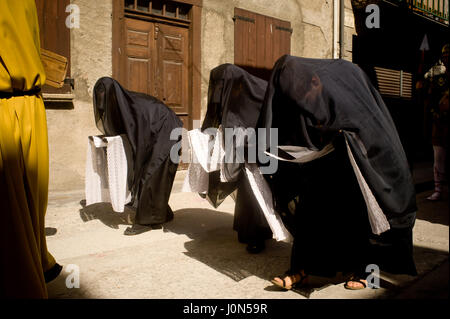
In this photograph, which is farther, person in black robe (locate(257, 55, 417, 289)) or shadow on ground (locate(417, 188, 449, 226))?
shadow on ground (locate(417, 188, 449, 226))

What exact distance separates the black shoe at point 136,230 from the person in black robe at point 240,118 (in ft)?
3.16

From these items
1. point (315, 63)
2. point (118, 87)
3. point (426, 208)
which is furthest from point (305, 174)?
point (426, 208)

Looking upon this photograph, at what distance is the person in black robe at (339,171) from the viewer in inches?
110

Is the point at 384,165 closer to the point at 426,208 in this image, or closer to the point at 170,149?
the point at 170,149

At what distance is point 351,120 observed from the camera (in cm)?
Answer: 278

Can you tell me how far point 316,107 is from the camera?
2.81m

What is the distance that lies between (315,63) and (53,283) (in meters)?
2.36

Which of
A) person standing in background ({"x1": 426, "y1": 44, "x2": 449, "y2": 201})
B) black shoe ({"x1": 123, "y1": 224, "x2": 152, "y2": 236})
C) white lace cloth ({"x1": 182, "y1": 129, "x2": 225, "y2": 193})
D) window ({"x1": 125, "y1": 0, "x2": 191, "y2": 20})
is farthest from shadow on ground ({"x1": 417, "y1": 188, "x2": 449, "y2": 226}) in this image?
window ({"x1": 125, "y1": 0, "x2": 191, "y2": 20})

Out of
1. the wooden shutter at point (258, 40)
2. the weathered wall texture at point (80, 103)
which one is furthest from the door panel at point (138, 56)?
the wooden shutter at point (258, 40)

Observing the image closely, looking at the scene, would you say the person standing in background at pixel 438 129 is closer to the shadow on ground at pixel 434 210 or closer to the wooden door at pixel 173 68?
the shadow on ground at pixel 434 210

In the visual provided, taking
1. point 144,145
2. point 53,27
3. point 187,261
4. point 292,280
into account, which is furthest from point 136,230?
point 53,27

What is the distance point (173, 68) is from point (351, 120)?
5694 millimetres

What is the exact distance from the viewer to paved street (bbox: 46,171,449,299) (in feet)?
9.63

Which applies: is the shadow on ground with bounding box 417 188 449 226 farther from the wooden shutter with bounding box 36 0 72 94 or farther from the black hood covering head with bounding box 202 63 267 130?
the wooden shutter with bounding box 36 0 72 94
